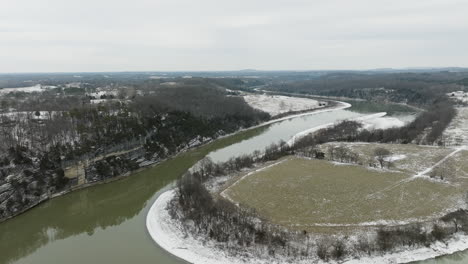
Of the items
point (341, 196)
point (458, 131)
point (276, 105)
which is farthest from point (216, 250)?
point (276, 105)

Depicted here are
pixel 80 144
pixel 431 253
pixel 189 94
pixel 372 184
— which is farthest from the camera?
pixel 189 94

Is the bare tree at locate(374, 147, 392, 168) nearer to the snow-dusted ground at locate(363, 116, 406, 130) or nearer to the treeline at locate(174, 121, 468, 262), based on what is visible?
the treeline at locate(174, 121, 468, 262)

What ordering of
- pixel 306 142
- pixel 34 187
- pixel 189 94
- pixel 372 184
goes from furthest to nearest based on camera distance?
pixel 189 94
pixel 306 142
pixel 34 187
pixel 372 184

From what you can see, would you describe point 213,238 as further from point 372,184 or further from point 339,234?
point 372,184

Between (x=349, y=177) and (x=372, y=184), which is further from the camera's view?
(x=349, y=177)

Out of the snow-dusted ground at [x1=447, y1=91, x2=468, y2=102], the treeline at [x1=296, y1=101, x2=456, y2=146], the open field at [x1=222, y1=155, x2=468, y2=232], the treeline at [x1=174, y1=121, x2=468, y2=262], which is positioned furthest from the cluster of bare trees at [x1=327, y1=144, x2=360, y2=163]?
the snow-dusted ground at [x1=447, y1=91, x2=468, y2=102]

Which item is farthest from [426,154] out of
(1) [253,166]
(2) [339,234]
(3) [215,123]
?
(3) [215,123]
